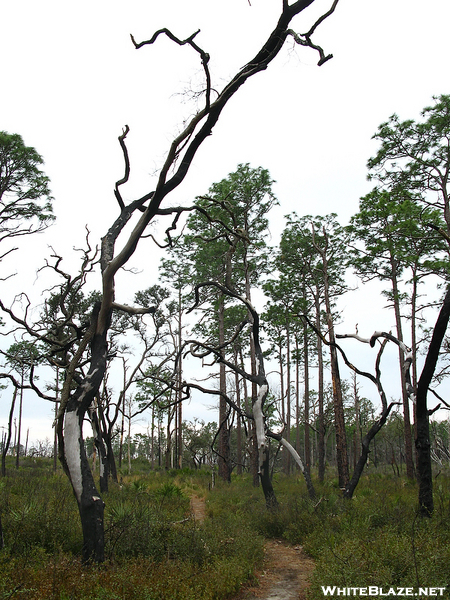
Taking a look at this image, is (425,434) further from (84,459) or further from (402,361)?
(402,361)

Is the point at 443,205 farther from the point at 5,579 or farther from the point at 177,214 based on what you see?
the point at 5,579

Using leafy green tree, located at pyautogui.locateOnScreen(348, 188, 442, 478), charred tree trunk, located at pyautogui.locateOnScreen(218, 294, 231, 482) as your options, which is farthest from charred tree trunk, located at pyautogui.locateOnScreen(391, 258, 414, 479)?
charred tree trunk, located at pyautogui.locateOnScreen(218, 294, 231, 482)

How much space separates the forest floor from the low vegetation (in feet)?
0.60

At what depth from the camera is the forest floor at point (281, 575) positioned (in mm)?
5609

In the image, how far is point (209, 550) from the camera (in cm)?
671

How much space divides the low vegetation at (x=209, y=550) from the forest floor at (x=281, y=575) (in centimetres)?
18

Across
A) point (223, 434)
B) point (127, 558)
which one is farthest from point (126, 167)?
point (223, 434)

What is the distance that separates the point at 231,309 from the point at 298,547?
16.5 metres

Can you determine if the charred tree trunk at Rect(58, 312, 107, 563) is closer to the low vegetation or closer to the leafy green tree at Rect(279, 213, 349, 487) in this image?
the low vegetation

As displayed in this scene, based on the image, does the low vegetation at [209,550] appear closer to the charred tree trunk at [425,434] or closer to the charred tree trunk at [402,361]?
the charred tree trunk at [425,434]

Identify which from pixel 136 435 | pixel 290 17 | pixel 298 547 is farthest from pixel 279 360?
pixel 136 435

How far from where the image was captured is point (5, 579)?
180 inches

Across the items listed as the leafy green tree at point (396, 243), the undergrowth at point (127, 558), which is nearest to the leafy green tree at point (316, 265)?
the leafy green tree at point (396, 243)

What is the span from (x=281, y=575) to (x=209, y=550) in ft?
4.06
